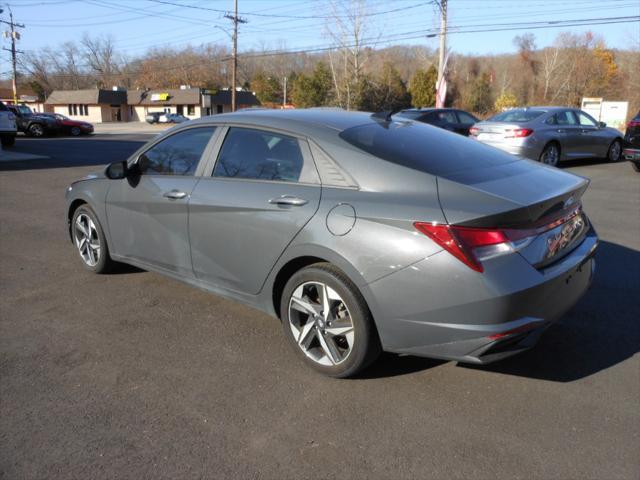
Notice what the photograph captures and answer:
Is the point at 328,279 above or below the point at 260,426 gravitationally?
above

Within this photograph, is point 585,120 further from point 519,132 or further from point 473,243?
point 473,243

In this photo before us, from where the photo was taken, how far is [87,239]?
5301 millimetres

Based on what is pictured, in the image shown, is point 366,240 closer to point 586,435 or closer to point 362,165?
point 362,165

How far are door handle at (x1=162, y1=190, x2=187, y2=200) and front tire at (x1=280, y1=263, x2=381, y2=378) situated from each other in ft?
4.03

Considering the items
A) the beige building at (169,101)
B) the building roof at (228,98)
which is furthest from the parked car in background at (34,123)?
the building roof at (228,98)

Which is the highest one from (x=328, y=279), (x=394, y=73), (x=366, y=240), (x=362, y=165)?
(x=394, y=73)

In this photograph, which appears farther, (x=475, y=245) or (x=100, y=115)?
(x=100, y=115)

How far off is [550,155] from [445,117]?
14.5 ft

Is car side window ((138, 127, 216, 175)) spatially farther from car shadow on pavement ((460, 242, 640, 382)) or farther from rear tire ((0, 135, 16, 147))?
rear tire ((0, 135, 16, 147))

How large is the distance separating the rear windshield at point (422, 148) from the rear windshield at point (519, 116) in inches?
391

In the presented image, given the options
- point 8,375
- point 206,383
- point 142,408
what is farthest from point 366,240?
point 8,375

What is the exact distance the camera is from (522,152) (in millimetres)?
12383

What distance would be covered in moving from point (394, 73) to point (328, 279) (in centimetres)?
5986

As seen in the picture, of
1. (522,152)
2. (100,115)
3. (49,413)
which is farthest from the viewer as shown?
(100,115)
